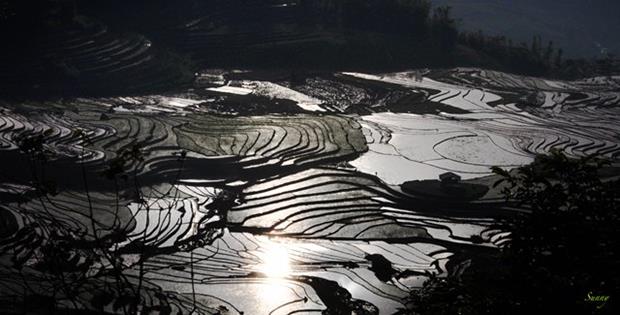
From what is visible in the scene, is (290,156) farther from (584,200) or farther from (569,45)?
(569,45)

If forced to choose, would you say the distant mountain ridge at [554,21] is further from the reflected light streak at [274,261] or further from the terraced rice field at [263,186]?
the reflected light streak at [274,261]

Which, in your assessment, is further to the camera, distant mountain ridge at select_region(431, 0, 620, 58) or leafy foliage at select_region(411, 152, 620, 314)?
distant mountain ridge at select_region(431, 0, 620, 58)

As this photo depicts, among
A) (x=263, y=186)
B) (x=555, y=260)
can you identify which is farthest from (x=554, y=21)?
(x=555, y=260)

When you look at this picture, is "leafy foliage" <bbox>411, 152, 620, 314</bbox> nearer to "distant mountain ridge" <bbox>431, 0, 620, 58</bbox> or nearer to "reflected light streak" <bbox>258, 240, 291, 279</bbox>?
"reflected light streak" <bbox>258, 240, 291, 279</bbox>

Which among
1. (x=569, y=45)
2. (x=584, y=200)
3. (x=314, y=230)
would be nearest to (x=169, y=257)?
(x=314, y=230)

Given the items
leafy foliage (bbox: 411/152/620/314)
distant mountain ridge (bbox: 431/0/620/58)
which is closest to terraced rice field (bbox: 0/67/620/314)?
leafy foliage (bbox: 411/152/620/314)
